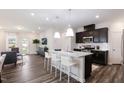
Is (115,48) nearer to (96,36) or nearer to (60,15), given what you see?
(96,36)

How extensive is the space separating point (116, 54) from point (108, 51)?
0.45 meters

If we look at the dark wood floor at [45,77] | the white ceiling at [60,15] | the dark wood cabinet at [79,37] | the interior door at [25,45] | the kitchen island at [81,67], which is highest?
the white ceiling at [60,15]

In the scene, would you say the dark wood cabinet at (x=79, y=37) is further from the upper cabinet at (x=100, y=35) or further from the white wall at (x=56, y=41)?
the upper cabinet at (x=100, y=35)

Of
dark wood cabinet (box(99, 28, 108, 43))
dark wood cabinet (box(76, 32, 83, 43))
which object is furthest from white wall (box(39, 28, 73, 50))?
dark wood cabinet (box(99, 28, 108, 43))

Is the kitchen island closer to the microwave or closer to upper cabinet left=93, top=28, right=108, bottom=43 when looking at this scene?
upper cabinet left=93, top=28, right=108, bottom=43

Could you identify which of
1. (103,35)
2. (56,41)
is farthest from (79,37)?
(103,35)

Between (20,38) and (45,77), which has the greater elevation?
(20,38)

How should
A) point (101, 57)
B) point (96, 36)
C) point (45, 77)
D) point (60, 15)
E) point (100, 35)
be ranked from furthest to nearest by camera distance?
1. point (96, 36)
2. point (100, 35)
3. point (101, 57)
4. point (60, 15)
5. point (45, 77)

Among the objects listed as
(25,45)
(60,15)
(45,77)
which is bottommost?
(45,77)

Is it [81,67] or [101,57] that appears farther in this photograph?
[101,57]

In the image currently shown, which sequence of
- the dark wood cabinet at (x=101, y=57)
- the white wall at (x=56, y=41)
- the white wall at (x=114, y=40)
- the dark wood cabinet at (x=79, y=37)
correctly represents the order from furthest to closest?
the white wall at (x=56, y=41), the dark wood cabinet at (x=79, y=37), the white wall at (x=114, y=40), the dark wood cabinet at (x=101, y=57)

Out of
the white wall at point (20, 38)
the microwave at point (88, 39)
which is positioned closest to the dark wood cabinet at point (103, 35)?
the microwave at point (88, 39)
